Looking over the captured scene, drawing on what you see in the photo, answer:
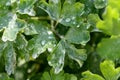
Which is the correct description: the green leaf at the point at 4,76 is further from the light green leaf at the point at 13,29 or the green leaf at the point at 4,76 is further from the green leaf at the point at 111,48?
the green leaf at the point at 111,48

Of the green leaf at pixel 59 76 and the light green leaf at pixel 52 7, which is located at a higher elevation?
the light green leaf at pixel 52 7

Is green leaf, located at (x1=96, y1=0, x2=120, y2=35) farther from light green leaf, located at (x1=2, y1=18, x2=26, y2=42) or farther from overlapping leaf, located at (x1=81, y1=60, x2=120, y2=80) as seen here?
light green leaf, located at (x1=2, y1=18, x2=26, y2=42)

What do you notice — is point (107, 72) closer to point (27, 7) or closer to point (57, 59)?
point (57, 59)

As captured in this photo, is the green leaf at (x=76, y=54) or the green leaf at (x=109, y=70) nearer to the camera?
the green leaf at (x=109, y=70)

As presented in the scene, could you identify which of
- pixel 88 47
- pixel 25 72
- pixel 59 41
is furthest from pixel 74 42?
pixel 25 72

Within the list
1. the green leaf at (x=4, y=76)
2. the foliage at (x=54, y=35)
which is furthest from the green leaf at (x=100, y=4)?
the green leaf at (x=4, y=76)

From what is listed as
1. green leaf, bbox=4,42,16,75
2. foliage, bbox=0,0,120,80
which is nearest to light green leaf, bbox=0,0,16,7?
foliage, bbox=0,0,120,80

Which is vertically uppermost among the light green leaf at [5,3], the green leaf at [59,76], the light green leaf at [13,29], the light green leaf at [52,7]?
the light green leaf at [5,3]
